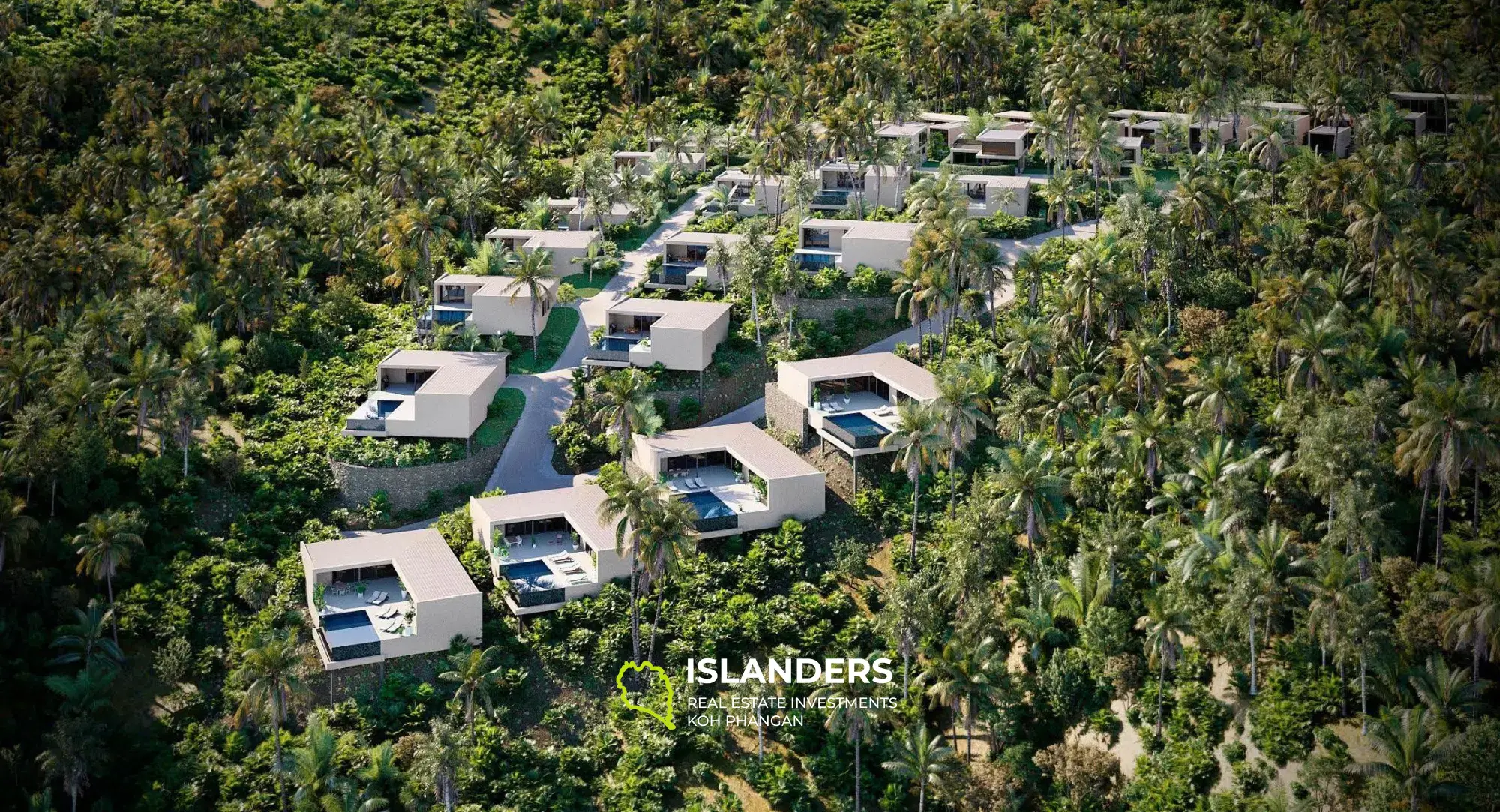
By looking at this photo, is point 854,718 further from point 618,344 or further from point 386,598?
point 618,344

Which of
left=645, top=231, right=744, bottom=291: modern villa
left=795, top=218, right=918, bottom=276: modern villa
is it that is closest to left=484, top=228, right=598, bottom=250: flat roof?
left=645, top=231, right=744, bottom=291: modern villa

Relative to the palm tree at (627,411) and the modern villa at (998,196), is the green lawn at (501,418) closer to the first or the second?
the palm tree at (627,411)

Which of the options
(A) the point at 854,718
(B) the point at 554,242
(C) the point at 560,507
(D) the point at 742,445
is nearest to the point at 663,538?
(C) the point at 560,507

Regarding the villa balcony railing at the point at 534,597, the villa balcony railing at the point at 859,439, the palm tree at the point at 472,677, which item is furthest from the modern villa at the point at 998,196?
the palm tree at the point at 472,677

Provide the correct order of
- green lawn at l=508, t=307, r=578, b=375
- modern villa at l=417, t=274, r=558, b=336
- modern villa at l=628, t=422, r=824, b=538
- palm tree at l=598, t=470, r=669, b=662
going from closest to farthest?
palm tree at l=598, t=470, r=669, b=662 → modern villa at l=628, t=422, r=824, b=538 → green lawn at l=508, t=307, r=578, b=375 → modern villa at l=417, t=274, r=558, b=336

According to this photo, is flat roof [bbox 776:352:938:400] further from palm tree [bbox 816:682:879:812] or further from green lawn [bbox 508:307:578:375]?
palm tree [bbox 816:682:879:812]

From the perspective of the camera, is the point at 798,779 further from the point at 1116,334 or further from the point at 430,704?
the point at 1116,334
